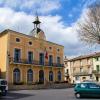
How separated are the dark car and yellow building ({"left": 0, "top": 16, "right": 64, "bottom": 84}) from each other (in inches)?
749

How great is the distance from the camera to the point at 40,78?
46.5 meters

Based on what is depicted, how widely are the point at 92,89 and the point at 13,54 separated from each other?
21230mm

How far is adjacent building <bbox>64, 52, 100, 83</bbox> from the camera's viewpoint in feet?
221

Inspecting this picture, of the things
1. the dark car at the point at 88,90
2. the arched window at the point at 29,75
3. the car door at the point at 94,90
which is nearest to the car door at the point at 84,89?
the dark car at the point at 88,90

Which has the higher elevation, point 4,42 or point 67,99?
point 4,42

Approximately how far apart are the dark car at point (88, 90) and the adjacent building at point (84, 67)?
145 feet

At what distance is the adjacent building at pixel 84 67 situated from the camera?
6725 cm

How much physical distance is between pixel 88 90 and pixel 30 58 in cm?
2317

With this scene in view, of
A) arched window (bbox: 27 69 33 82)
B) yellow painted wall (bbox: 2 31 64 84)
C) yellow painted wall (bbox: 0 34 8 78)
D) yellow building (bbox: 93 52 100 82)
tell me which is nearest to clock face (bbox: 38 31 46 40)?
yellow painted wall (bbox: 2 31 64 84)

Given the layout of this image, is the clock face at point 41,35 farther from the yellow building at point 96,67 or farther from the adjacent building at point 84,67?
the yellow building at point 96,67

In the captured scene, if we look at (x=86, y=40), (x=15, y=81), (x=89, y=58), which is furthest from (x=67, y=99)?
(x=89, y=58)

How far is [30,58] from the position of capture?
4466 cm

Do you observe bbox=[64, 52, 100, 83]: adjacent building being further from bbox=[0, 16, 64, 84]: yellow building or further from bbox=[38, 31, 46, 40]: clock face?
bbox=[38, 31, 46, 40]: clock face

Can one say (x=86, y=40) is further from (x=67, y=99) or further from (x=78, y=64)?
(x=78, y=64)
